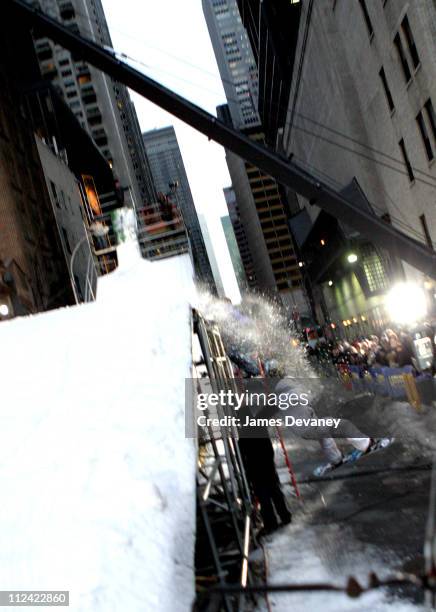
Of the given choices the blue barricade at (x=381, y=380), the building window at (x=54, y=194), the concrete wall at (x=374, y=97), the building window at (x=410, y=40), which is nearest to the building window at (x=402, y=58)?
the concrete wall at (x=374, y=97)

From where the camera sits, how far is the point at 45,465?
4.63m

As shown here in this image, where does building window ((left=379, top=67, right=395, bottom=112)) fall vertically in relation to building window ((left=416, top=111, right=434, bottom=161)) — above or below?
above

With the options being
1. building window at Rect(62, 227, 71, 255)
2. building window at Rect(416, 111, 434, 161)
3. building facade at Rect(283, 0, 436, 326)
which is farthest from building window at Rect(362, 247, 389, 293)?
building window at Rect(62, 227, 71, 255)

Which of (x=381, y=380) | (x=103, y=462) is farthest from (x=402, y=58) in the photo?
(x=103, y=462)

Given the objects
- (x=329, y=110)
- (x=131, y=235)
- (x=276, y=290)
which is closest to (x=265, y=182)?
(x=276, y=290)

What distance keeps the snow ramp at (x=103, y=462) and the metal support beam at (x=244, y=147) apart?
29.5 ft

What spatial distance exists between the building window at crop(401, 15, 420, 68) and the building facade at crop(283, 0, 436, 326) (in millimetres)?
34

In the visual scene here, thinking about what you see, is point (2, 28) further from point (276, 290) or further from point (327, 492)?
point (276, 290)

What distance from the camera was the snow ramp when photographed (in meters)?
3.55

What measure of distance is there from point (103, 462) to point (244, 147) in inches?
515

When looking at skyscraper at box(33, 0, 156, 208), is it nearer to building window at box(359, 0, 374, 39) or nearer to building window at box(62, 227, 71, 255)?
building window at box(62, 227, 71, 255)

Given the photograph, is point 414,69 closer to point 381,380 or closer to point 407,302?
point 407,302

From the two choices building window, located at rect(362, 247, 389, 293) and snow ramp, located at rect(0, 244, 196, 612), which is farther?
building window, located at rect(362, 247, 389, 293)

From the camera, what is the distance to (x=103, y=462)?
4.36 metres
